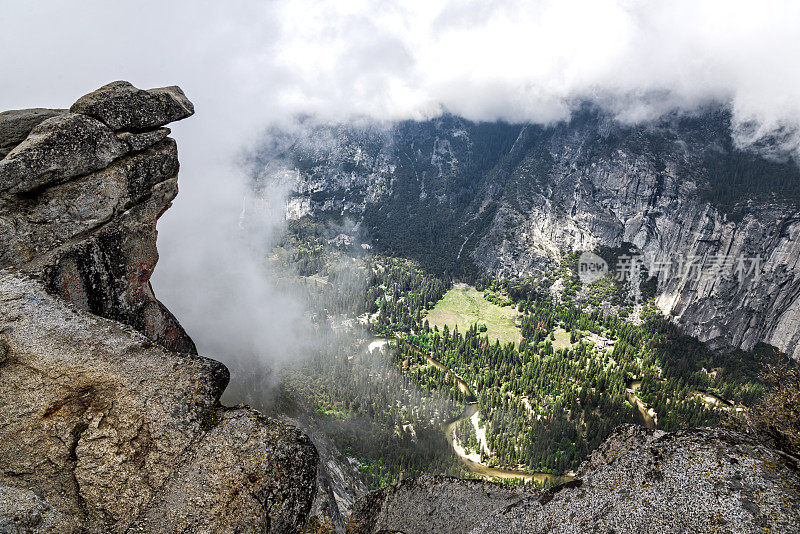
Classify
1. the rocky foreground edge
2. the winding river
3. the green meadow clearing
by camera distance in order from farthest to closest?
the green meadow clearing < the winding river < the rocky foreground edge

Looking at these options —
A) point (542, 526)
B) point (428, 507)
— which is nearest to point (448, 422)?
point (428, 507)

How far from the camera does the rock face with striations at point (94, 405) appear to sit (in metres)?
12.7

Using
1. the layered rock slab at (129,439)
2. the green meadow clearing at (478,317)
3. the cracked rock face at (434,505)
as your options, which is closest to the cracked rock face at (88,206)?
the layered rock slab at (129,439)

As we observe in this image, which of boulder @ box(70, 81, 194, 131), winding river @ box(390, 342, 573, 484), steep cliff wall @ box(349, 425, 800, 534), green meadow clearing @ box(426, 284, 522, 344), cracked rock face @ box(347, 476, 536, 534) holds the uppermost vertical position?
boulder @ box(70, 81, 194, 131)

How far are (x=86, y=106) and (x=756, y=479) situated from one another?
33.1m

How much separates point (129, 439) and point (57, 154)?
598 inches

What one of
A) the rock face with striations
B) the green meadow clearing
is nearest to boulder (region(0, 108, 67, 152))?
the rock face with striations

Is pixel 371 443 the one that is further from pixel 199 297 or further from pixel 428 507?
pixel 199 297

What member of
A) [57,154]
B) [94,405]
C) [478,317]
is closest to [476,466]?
[478,317]

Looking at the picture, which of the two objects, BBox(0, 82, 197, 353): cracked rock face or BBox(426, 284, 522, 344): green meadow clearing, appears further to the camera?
BBox(426, 284, 522, 344): green meadow clearing

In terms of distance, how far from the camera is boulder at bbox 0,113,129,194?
18.0 meters

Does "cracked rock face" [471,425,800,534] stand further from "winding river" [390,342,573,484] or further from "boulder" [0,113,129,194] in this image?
"winding river" [390,342,573,484]

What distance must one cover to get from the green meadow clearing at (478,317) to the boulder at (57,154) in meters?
152

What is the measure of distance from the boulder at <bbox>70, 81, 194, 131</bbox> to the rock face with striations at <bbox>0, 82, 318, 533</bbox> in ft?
0.48
